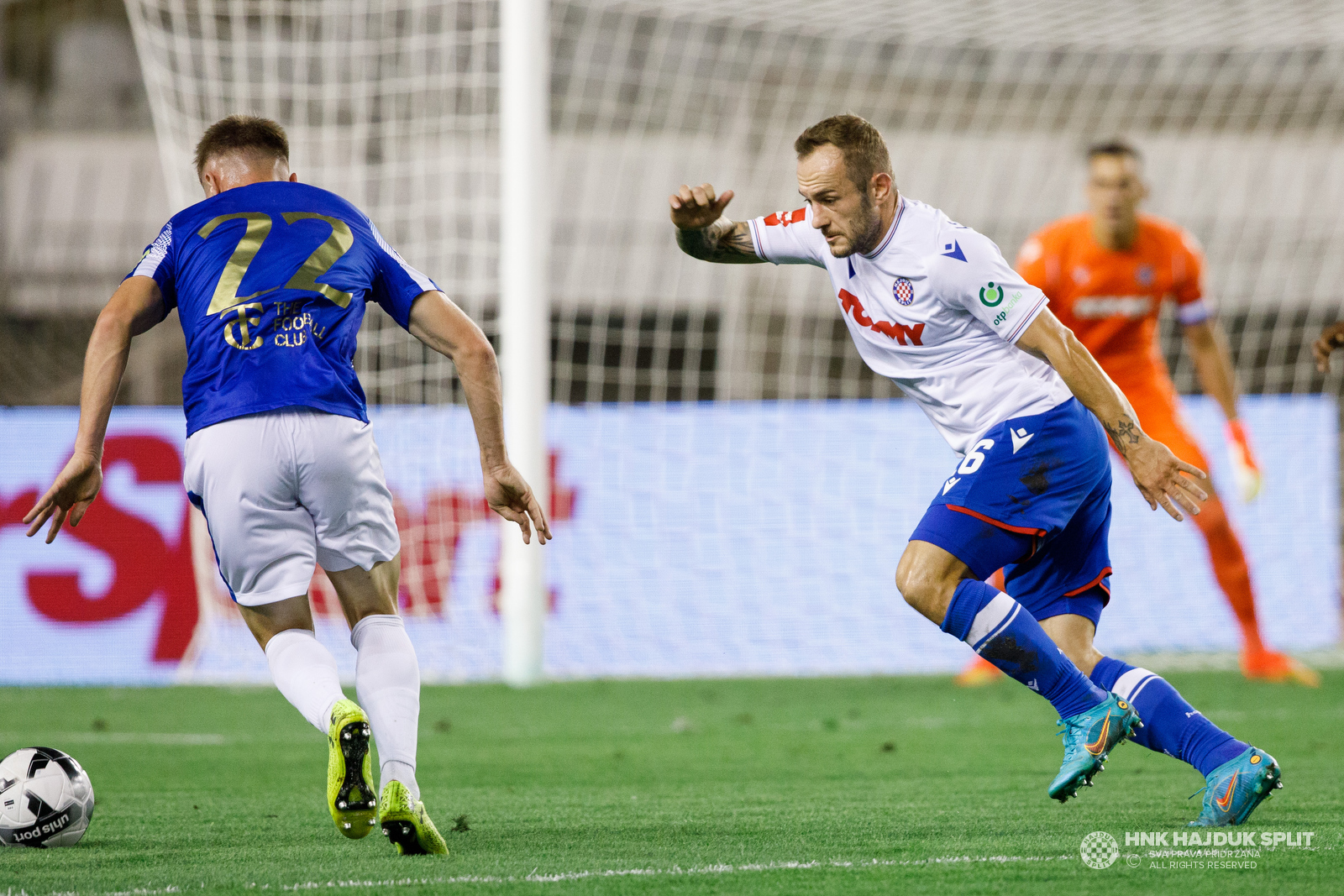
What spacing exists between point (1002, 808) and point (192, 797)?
248cm

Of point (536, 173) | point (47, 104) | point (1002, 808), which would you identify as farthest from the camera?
point (47, 104)

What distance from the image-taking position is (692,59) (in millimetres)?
12250

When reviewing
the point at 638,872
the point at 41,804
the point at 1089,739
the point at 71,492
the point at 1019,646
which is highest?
the point at 71,492

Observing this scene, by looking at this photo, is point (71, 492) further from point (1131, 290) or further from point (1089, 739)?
point (1131, 290)

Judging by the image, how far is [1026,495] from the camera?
3783 mm

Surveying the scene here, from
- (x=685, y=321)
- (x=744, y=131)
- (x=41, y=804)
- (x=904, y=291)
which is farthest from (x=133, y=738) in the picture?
(x=744, y=131)

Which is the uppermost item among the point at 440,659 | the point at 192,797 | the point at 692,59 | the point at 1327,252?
the point at 692,59

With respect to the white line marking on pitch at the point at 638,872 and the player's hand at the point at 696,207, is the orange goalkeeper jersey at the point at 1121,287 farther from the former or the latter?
Result: the white line marking on pitch at the point at 638,872

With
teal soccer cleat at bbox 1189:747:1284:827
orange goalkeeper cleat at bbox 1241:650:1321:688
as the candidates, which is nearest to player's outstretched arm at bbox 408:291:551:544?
teal soccer cleat at bbox 1189:747:1284:827

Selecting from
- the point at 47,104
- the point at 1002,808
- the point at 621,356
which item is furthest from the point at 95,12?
the point at 1002,808

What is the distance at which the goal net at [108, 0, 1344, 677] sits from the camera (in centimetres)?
927

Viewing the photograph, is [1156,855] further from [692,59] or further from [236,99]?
[692,59]

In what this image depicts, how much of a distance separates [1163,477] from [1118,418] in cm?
20

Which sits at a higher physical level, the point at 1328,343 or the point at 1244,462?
the point at 1328,343
